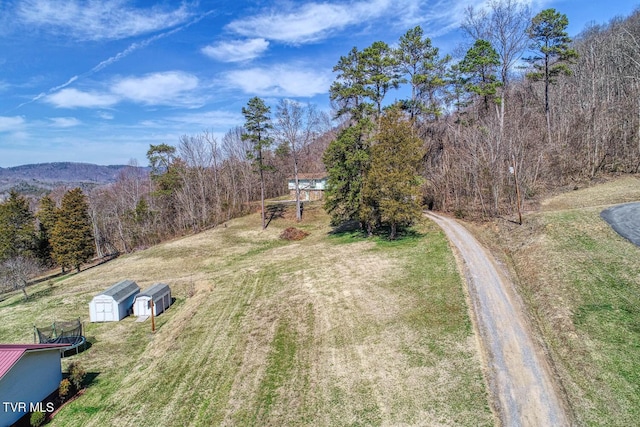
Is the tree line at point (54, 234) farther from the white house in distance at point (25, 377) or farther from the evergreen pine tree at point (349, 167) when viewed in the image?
the white house in distance at point (25, 377)

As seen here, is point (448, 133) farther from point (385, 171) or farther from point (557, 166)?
point (385, 171)

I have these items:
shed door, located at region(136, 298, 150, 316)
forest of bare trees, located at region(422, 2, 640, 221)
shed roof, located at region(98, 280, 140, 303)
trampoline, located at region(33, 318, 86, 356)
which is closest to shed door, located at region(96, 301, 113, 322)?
shed roof, located at region(98, 280, 140, 303)

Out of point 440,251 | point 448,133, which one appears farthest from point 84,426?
point 448,133

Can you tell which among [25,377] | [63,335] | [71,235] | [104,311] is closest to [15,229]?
[71,235]

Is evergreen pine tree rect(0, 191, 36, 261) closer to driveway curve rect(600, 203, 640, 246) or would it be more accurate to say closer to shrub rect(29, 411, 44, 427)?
shrub rect(29, 411, 44, 427)

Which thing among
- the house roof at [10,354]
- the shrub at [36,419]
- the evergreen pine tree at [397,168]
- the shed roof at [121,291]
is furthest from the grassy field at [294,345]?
the evergreen pine tree at [397,168]

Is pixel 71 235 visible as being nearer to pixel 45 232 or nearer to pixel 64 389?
pixel 45 232
